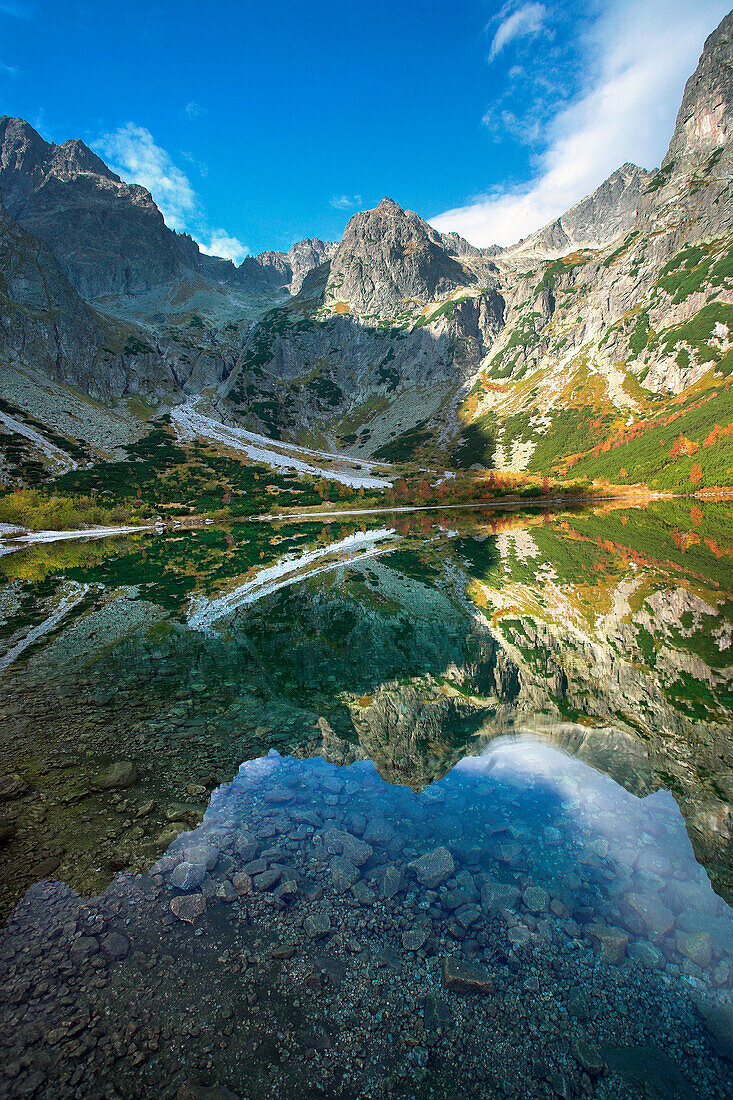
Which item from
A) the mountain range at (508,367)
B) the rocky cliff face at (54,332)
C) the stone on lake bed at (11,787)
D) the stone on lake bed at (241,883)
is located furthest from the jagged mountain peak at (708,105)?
the stone on lake bed at (11,787)

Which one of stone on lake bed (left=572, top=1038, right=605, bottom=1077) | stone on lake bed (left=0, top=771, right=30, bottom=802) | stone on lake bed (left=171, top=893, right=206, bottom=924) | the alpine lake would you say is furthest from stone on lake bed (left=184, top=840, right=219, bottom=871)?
stone on lake bed (left=572, top=1038, right=605, bottom=1077)

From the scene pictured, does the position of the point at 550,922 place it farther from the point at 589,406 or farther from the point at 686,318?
the point at 686,318

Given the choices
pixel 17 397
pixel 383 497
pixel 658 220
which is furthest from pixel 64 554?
pixel 658 220

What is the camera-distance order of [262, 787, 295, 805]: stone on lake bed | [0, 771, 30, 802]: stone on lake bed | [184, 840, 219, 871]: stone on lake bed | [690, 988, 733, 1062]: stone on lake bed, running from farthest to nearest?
[262, 787, 295, 805]: stone on lake bed < [0, 771, 30, 802]: stone on lake bed < [184, 840, 219, 871]: stone on lake bed < [690, 988, 733, 1062]: stone on lake bed

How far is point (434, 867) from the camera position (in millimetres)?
6496

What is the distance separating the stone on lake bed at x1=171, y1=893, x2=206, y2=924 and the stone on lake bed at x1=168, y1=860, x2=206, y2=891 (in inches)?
7.0

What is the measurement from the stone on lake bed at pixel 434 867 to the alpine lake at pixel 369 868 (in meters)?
0.05

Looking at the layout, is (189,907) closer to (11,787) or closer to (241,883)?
(241,883)

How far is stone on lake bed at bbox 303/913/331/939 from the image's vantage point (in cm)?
547

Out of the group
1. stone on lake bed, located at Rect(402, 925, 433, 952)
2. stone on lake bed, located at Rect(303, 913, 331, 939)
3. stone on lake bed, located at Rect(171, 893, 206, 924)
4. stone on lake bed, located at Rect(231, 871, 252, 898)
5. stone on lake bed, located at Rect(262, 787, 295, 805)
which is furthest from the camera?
stone on lake bed, located at Rect(262, 787, 295, 805)

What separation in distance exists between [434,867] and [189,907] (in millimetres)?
3384

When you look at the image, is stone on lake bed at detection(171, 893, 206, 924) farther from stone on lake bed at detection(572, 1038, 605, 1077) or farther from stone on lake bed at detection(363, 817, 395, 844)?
stone on lake bed at detection(572, 1038, 605, 1077)

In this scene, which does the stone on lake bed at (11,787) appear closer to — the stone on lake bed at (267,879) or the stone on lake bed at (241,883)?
the stone on lake bed at (241,883)

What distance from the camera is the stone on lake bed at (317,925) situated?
5.47 meters
